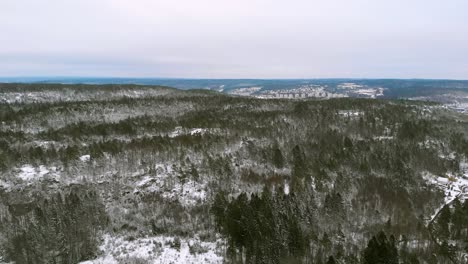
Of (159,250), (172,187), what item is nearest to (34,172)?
(172,187)

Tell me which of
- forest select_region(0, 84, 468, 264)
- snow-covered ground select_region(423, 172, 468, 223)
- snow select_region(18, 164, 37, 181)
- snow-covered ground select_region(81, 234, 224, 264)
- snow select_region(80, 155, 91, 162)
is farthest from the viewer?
snow-covered ground select_region(423, 172, 468, 223)

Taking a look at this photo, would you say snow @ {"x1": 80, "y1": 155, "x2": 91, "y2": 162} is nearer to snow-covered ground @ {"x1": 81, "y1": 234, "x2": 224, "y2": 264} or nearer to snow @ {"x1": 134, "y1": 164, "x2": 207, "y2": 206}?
snow @ {"x1": 134, "y1": 164, "x2": 207, "y2": 206}

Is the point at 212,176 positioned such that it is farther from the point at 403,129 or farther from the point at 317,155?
the point at 403,129

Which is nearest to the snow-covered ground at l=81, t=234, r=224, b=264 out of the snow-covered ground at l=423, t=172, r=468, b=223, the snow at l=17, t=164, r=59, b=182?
the snow at l=17, t=164, r=59, b=182

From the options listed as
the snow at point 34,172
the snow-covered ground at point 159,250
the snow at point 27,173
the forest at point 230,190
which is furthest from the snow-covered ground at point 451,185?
the snow at point 27,173

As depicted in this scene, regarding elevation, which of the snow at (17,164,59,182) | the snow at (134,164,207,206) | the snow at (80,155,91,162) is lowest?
the snow at (134,164,207,206)

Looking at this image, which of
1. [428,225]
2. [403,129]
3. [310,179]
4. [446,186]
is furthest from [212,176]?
[403,129]

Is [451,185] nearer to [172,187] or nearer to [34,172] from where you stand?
[172,187]
